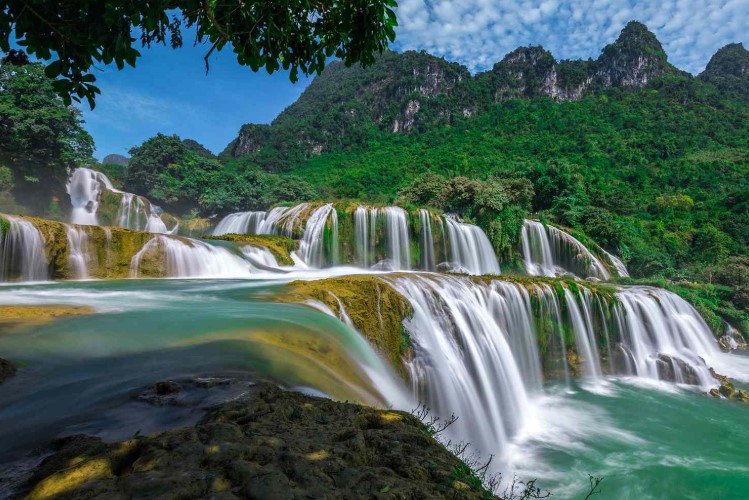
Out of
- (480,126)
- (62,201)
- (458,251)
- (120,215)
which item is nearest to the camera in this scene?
(458,251)

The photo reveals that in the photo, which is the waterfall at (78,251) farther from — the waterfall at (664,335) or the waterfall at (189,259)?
the waterfall at (664,335)

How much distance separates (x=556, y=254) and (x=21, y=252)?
76.9 ft

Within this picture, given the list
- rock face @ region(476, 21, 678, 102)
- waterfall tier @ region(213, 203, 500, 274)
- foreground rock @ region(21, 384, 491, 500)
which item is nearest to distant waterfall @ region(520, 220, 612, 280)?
waterfall tier @ region(213, 203, 500, 274)

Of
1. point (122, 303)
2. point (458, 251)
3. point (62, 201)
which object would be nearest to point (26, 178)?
point (62, 201)

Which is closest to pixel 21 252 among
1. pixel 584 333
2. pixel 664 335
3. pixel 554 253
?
pixel 584 333

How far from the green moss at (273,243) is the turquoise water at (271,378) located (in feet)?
18.4

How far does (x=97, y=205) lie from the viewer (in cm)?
2864

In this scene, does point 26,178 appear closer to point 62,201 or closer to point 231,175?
point 62,201

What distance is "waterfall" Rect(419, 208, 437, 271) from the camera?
63.4 feet

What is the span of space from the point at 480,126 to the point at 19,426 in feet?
260

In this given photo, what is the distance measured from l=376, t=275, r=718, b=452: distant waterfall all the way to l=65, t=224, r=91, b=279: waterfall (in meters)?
8.94

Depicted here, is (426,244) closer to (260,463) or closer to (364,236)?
(364,236)

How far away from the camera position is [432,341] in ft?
24.3

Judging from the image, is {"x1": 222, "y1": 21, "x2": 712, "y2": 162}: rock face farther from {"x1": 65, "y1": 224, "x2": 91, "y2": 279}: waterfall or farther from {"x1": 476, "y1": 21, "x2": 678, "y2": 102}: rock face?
{"x1": 65, "y1": 224, "x2": 91, "y2": 279}: waterfall
